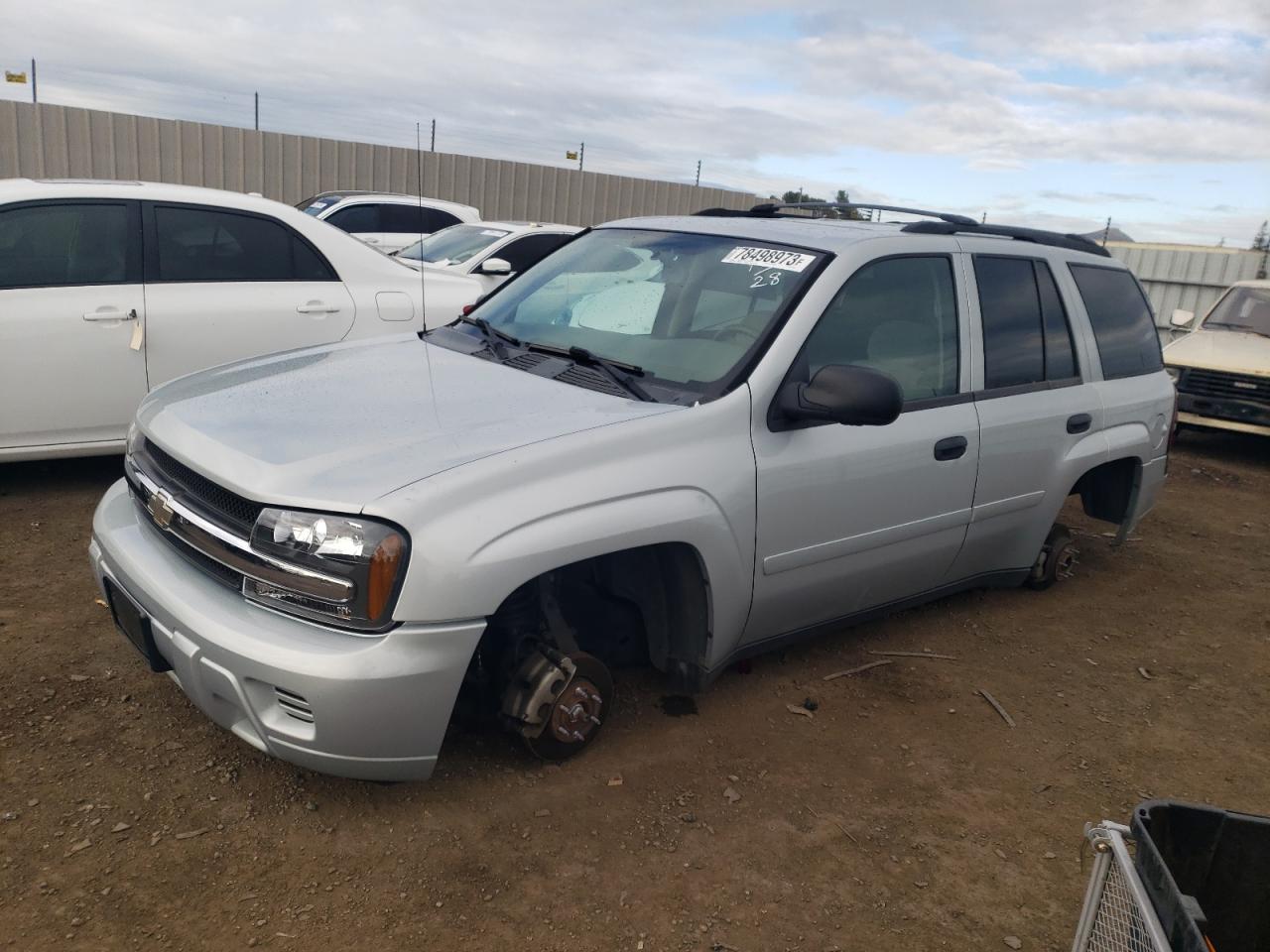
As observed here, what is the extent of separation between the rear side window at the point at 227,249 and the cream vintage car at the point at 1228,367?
7.29m

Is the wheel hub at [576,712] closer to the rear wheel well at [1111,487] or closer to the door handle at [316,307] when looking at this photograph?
the rear wheel well at [1111,487]

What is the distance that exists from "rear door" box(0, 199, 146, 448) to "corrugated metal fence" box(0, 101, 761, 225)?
35.3ft

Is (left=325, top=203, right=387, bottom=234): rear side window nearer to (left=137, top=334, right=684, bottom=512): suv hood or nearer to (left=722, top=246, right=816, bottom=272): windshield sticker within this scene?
(left=137, top=334, right=684, bottom=512): suv hood

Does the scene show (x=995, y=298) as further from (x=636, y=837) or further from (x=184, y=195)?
(x=184, y=195)

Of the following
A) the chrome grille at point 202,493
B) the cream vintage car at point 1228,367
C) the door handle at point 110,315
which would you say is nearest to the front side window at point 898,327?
the chrome grille at point 202,493

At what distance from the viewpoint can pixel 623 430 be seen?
9.88 feet

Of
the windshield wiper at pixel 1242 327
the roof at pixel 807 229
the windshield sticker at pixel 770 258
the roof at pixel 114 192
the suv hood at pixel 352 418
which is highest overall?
the roof at pixel 807 229

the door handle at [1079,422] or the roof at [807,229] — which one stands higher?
the roof at [807,229]

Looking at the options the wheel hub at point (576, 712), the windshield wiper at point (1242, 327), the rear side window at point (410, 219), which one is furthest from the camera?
the rear side window at point (410, 219)

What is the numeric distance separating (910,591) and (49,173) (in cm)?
1538

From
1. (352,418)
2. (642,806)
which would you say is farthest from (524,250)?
(642,806)

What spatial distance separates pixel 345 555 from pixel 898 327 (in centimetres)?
231

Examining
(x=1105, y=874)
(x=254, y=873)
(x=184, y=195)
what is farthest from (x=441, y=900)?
(x=184, y=195)

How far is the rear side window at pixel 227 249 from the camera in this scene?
17.7 feet
